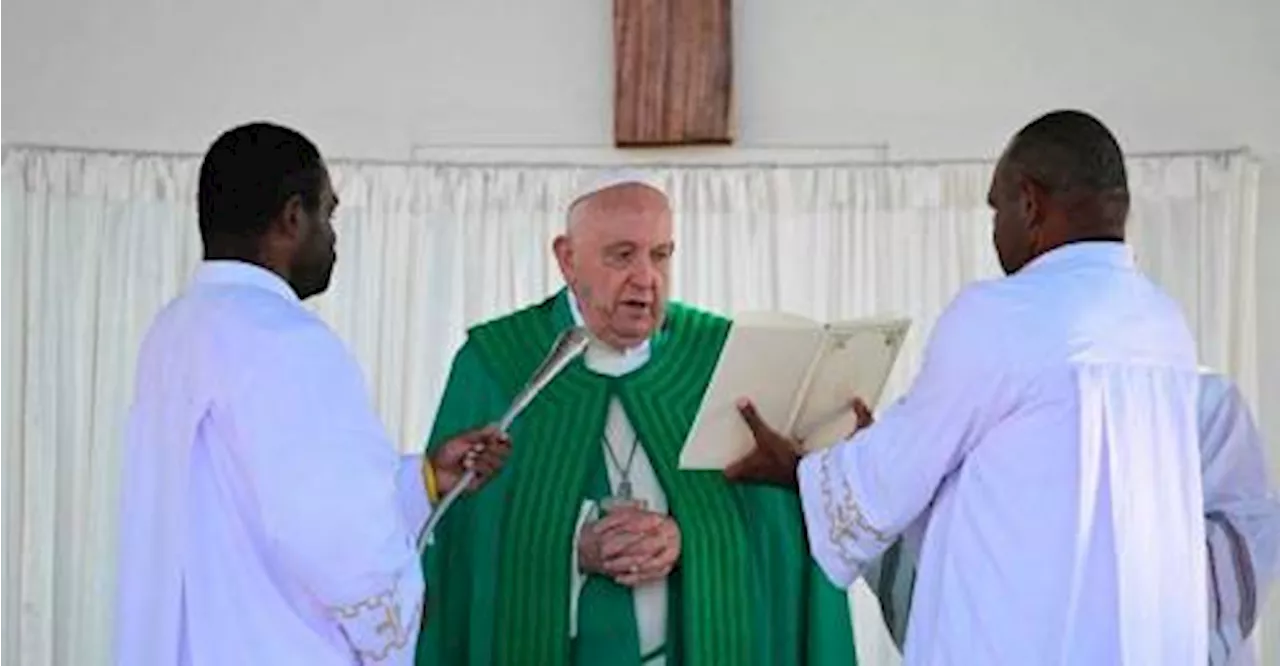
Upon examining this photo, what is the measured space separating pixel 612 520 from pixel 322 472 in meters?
0.92

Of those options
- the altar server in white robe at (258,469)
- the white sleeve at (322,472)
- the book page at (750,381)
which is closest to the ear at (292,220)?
the altar server in white robe at (258,469)

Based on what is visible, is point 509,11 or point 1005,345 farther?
point 509,11

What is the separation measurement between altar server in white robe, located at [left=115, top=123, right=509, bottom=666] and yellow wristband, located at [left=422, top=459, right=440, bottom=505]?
451mm

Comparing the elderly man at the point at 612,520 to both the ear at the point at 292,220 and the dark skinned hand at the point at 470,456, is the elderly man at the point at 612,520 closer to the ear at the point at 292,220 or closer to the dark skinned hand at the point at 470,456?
the dark skinned hand at the point at 470,456

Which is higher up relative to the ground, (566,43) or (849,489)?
(566,43)

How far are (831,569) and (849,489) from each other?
171mm

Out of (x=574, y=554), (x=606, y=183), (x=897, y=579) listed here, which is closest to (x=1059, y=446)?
(x=897, y=579)

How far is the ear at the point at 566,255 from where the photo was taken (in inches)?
163

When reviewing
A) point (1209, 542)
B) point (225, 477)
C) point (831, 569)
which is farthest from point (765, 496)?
point (225, 477)

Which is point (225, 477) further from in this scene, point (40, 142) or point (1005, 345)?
point (40, 142)

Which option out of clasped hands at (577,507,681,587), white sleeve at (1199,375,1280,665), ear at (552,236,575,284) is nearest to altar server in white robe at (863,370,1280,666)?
white sleeve at (1199,375,1280,665)

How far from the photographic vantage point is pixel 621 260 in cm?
406

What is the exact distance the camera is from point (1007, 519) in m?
3.17

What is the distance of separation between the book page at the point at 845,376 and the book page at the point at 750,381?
30 mm
